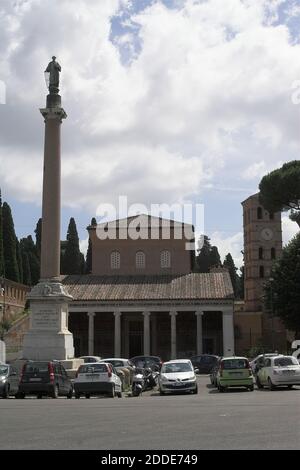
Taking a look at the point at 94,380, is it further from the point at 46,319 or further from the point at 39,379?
the point at 46,319

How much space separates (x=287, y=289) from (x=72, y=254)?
133 ft

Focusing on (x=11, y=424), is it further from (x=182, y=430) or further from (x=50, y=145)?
(x=50, y=145)

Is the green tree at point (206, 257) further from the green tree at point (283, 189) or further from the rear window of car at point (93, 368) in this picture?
the rear window of car at point (93, 368)

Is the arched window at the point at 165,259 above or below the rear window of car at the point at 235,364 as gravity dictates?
above

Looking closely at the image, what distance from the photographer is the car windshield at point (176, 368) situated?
86.9 feet

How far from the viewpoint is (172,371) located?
26516 mm

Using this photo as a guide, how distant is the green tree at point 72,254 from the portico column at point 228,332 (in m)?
32.3

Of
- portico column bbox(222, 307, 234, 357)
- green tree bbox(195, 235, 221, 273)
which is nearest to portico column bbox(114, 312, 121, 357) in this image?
portico column bbox(222, 307, 234, 357)

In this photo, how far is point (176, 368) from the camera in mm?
26672

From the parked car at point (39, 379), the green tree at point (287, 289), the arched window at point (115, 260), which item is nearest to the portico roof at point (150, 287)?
the arched window at point (115, 260)

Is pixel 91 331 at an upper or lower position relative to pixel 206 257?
lower

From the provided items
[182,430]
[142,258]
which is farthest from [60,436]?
[142,258]

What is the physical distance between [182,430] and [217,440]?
153 centimetres

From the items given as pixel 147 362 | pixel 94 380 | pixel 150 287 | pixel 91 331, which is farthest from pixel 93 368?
pixel 150 287
